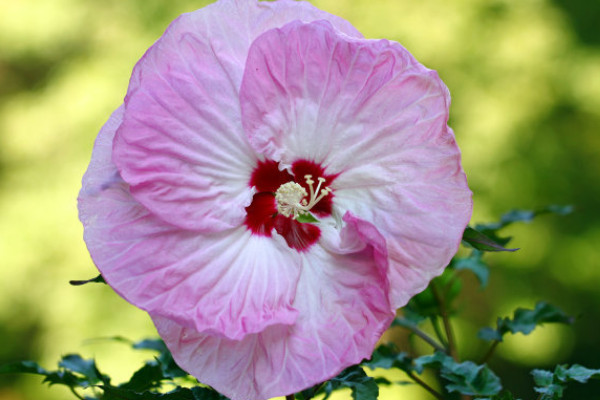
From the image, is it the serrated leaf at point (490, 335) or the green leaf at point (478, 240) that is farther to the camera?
the serrated leaf at point (490, 335)

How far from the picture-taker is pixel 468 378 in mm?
802

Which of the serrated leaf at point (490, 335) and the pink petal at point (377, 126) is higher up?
the pink petal at point (377, 126)

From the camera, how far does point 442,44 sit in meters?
3.65

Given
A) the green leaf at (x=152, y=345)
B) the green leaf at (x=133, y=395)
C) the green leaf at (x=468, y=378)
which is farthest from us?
the green leaf at (x=152, y=345)

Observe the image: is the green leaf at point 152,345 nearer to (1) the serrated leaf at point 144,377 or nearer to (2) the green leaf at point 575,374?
(1) the serrated leaf at point 144,377

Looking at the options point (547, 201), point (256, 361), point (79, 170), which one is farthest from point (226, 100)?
point (547, 201)

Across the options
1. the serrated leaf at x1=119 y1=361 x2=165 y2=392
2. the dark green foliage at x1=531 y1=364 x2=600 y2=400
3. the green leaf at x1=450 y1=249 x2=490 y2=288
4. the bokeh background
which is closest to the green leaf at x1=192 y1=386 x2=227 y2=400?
the serrated leaf at x1=119 y1=361 x2=165 y2=392

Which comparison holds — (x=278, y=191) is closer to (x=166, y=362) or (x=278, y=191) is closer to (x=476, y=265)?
(x=166, y=362)

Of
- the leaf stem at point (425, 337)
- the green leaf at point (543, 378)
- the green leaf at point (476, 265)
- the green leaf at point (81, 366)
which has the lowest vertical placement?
the green leaf at point (81, 366)

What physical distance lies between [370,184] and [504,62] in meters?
3.39

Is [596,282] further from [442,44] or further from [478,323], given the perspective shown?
[442,44]

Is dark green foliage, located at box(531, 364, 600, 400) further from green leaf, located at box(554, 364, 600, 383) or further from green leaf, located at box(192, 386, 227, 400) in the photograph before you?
green leaf, located at box(192, 386, 227, 400)

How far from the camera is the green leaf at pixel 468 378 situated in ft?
2.57

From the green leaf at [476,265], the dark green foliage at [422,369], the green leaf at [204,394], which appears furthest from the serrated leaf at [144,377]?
the green leaf at [476,265]
